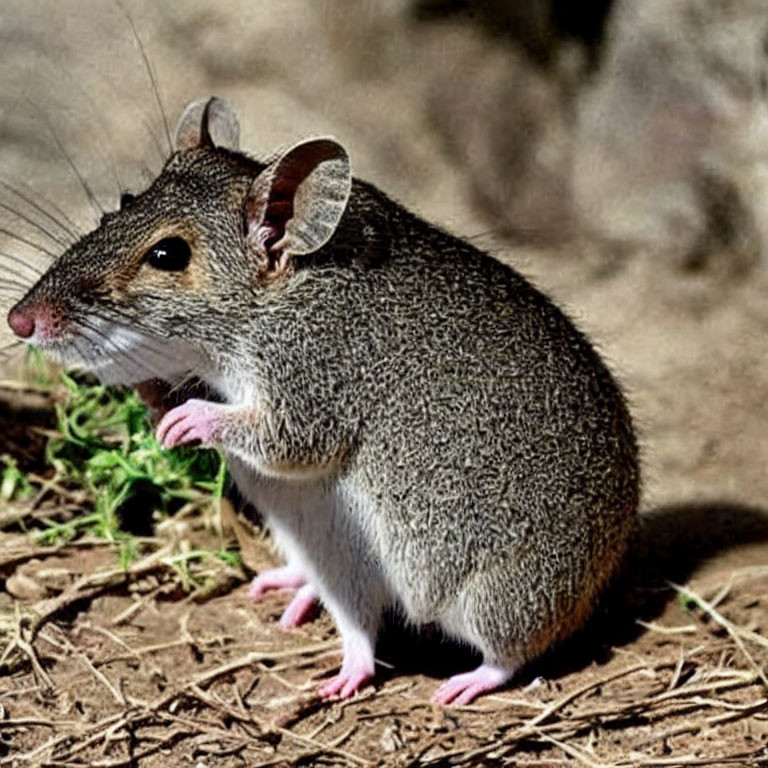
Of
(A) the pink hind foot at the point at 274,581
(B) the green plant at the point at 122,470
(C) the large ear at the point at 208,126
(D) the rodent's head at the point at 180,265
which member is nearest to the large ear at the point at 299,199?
(D) the rodent's head at the point at 180,265

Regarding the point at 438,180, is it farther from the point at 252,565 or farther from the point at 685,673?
the point at 685,673

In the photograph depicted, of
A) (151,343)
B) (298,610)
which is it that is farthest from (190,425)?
(298,610)

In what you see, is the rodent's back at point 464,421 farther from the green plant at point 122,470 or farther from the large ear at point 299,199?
the green plant at point 122,470

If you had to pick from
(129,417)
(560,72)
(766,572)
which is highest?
(560,72)

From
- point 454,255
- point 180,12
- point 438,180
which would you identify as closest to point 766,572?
point 454,255

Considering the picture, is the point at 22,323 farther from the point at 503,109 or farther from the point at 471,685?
the point at 503,109

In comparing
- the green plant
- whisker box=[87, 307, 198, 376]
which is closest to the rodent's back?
whisker box=[87, 307, 198, 376]
